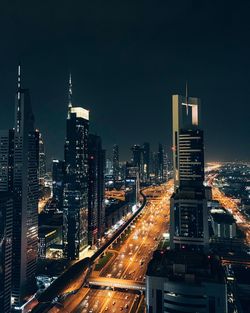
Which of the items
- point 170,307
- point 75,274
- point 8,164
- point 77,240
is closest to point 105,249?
point 77,240

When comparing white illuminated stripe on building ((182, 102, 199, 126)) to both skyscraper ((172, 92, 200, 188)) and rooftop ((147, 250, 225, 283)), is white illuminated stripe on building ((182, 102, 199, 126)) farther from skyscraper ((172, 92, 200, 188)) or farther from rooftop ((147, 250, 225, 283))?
rooftop ((147, 250, 225, 283))

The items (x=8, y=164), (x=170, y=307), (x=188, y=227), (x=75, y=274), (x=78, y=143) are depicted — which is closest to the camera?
(x=170, y=307)

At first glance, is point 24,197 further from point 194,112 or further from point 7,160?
point 194,112

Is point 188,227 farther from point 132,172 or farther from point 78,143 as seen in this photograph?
point 132,172

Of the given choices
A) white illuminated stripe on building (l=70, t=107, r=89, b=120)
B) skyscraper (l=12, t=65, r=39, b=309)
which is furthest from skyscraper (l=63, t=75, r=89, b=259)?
skyscraper (l=12, t=65, r=39, b=309)

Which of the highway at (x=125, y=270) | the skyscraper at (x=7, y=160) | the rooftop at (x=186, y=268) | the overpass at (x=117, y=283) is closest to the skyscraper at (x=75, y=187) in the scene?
the highway at (x=125, y=270)

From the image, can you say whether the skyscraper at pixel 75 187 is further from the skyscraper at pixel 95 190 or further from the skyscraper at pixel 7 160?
the skyscraper at pixel 7 160
